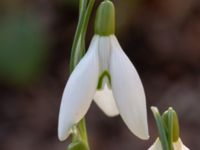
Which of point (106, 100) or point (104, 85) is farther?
point (106, 100)

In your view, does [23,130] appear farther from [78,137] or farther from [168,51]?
[78,137]

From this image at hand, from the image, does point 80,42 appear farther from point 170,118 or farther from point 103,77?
point 170,118

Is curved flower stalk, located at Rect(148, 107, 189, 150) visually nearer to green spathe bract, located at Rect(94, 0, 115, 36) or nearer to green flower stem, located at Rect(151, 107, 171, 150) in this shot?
green flower stem, located at Rect(151, 107, 171, 150)

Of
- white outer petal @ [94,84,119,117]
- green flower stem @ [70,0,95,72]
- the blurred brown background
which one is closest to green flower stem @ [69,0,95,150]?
green flower stem @ [70,0,95,72]

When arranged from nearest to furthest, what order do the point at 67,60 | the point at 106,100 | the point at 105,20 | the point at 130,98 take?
1. the point at 130,98
2. the point at 105,20
3. the point at 106,100
4. the point at 67,60

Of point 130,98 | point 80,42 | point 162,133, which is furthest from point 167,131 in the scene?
point 80,42
